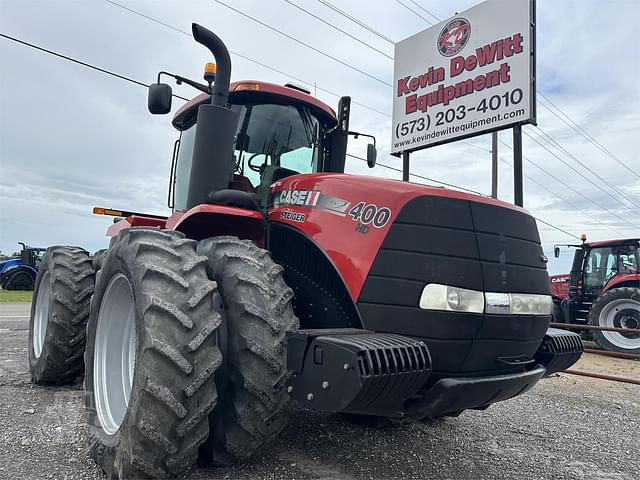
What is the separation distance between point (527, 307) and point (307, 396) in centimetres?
131

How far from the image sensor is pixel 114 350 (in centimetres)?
315

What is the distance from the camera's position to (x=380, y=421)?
3.46 meters

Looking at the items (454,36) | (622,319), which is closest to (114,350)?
(454,36)

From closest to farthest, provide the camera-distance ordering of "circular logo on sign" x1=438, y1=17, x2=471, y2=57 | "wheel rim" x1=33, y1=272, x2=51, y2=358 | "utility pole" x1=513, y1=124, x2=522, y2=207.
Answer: "wheel rim" x1=33, y1=272, x2=51, y2=358
"utility pole" x1=513, y1=124, x2=522, y2=207
"circular logo on sign" x1=438, y1=17, x2=471, y2=57

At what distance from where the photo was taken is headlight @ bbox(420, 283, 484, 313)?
8.11 feet

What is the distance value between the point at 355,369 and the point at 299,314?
979 mm

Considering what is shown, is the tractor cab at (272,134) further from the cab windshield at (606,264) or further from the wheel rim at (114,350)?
the cab windshield at (606,264)

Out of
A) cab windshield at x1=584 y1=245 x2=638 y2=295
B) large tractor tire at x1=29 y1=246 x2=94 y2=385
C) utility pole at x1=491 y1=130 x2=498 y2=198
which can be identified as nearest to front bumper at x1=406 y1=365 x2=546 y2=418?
large tractor tire at x1=29 y1=246 x2=94 y2=385

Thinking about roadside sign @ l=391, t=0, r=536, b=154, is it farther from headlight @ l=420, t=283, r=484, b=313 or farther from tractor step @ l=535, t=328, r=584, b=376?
headlight @ l=420, t=283, r=484, b=313

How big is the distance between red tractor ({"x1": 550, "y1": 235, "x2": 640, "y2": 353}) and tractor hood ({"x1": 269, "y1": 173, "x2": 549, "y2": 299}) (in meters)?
8.49

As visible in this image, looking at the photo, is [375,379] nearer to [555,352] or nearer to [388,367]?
[388,367]

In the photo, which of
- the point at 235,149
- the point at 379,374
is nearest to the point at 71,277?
the point at 235,149

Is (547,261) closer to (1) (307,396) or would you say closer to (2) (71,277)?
(1) (307,396)

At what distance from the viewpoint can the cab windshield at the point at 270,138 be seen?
3.61 m
